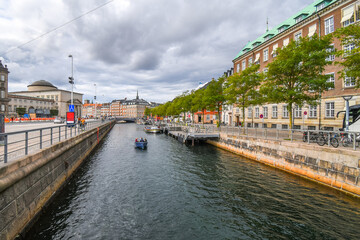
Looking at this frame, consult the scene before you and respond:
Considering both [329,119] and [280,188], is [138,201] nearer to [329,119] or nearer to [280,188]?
[280,188]

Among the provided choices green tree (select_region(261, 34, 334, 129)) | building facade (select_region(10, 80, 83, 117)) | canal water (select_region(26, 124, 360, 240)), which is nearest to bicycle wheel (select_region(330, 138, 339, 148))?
canal water (select_region(26, 124, 360, 240))

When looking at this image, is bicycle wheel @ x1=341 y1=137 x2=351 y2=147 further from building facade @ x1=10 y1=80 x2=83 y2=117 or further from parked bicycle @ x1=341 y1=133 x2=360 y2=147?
building facade @ x1=10 y1=80 x2=83 y2=117

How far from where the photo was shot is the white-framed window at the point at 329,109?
89.6 feet

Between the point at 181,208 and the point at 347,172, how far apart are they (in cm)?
1014

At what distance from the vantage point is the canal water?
8.11 m

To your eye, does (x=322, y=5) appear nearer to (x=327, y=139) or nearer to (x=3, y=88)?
(x=327, y=139)

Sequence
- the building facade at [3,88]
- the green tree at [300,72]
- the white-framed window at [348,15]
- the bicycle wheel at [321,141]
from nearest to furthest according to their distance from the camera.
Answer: the bicycle wheel at [321,141] < the green tree at [300,72] < the white-framed window at [348,15] < the building facade at [3,88]

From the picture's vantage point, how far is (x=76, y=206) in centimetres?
1045

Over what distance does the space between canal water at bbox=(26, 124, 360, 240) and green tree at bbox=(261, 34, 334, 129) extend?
7942 mm

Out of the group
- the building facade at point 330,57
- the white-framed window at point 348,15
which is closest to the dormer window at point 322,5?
the building facade at point 330,57

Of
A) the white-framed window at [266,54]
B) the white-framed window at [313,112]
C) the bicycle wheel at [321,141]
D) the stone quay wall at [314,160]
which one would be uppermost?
the white-framed window at [266,54]

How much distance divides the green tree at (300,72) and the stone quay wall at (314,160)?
506 cm

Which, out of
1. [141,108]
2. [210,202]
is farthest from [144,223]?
[141,108]

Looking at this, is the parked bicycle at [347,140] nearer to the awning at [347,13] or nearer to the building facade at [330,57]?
the building facade at [330,57]
